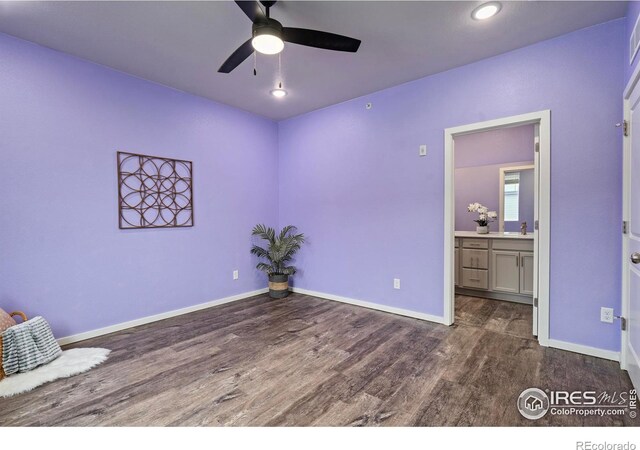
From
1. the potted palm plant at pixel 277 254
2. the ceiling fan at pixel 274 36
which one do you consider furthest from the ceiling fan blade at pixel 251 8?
the potted palm plant at pixel 277 254

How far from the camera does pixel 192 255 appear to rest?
3662 mm

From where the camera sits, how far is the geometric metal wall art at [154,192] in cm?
310

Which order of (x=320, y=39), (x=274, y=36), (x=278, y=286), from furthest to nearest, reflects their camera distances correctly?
(x=278, y=286), (x=320, y=39), (x=274, y=36)

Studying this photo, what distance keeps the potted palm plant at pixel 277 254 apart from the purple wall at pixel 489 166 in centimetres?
266

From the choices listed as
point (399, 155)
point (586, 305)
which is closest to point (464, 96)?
point (399, 155)

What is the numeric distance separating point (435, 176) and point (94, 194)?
3.35 meters

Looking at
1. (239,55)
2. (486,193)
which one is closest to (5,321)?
(239,55)

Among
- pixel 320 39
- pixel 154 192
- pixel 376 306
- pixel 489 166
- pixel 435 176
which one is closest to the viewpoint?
pixel 320 39

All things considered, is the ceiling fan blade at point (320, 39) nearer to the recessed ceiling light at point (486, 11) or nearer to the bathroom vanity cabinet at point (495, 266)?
the recessed ceiling light at point (486, 11)

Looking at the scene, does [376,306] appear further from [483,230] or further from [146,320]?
[146,320]

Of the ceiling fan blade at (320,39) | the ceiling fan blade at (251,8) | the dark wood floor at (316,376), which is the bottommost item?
the dark wood floor at (316,376)

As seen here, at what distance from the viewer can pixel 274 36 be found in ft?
6.17

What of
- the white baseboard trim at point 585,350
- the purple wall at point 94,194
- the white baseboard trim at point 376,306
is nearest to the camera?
the white baseboard trim at point 585,350

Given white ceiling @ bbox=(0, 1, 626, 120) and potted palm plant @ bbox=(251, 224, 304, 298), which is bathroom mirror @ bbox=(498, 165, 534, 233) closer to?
white ceiling @ bbox=(0, 1, 626, 120)
